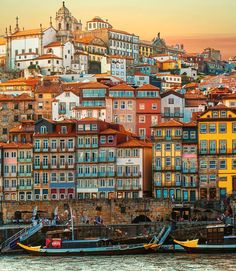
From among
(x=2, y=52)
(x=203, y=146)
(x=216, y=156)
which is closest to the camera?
(x=216, y=156)

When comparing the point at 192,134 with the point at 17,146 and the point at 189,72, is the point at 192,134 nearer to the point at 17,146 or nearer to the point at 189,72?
the point at 17,146

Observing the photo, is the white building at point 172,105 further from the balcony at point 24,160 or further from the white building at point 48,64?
the white building at point 48,64

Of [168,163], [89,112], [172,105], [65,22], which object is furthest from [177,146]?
[65,22]

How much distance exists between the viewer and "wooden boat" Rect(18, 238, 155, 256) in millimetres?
67938

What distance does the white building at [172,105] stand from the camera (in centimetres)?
10138

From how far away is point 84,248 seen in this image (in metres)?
68.7

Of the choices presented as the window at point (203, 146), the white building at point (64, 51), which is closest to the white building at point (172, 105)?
the window at point (203, 146)

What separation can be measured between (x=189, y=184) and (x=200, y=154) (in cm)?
261

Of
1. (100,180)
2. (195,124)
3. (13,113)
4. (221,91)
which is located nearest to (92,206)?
(100,180)

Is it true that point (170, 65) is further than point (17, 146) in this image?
Yes

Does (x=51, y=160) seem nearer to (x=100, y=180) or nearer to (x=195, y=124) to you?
(x=100, y=180)

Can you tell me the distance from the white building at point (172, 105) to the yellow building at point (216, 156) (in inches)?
669

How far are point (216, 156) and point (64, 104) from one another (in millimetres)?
26757

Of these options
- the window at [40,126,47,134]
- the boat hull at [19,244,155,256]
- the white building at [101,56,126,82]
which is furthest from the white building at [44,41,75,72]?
the boat hull at [19,244,155,256]
